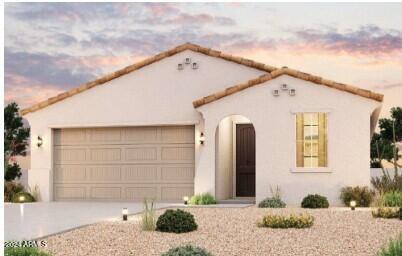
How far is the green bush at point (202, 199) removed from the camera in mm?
18984

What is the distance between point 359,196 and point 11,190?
10197 mm

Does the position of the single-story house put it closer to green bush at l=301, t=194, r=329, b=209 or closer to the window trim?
the window trim

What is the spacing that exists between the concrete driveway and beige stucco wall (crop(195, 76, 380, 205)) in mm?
3836

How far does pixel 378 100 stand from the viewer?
1811 cm

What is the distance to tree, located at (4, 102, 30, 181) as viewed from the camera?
85.1ft

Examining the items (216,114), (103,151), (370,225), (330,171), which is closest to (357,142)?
(330,171)

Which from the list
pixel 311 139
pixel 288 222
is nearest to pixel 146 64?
pixel 311 139

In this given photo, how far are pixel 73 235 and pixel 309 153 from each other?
8.65 metres

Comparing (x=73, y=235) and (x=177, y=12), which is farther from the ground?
(x=177, y=12)

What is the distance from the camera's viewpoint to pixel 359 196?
1794 cm

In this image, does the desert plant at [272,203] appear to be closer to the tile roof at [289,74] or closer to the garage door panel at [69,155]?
the tile roof at [289,74]

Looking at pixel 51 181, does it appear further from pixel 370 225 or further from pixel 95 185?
pixel 370 225

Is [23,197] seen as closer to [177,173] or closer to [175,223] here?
[177,173]

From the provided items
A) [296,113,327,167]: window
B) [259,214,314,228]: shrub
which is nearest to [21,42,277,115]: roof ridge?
[296,113,327,167]: window
